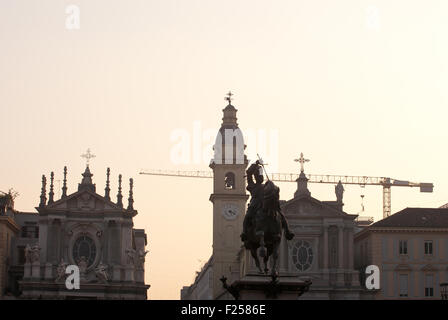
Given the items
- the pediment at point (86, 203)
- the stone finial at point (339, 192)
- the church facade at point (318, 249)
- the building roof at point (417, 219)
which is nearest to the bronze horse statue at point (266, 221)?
the church facade at point (318, 249)

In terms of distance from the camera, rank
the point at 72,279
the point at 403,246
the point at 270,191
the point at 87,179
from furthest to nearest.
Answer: the point at 87,179
the point at 72,279
the point at 403,246
the point at 270,191

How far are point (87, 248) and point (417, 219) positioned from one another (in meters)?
33.1

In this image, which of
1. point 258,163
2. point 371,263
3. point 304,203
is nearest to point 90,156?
point 304,203

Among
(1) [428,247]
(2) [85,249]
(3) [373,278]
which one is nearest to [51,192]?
(2) [85,249]

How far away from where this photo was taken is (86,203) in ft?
392

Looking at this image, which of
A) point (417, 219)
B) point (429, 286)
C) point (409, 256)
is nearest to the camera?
point (429, 286)

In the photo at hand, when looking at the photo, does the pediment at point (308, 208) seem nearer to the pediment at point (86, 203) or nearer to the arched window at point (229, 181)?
the arched window at point (229, 181)

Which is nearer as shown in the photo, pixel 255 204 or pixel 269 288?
pixel 269 288

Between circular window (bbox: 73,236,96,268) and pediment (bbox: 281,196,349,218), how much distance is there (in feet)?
64.9

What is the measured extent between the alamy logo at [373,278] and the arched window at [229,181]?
70.2 feet

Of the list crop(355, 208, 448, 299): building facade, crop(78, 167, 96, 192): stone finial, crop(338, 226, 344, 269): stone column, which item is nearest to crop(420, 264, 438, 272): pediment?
crop(355, 208, 448, 299): building facade

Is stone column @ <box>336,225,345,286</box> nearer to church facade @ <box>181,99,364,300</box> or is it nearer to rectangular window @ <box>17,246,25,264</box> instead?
church facade @ <box>181,99,364,300</box>

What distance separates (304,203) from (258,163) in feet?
257

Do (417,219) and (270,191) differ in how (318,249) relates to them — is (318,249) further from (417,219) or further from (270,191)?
(270,191)
